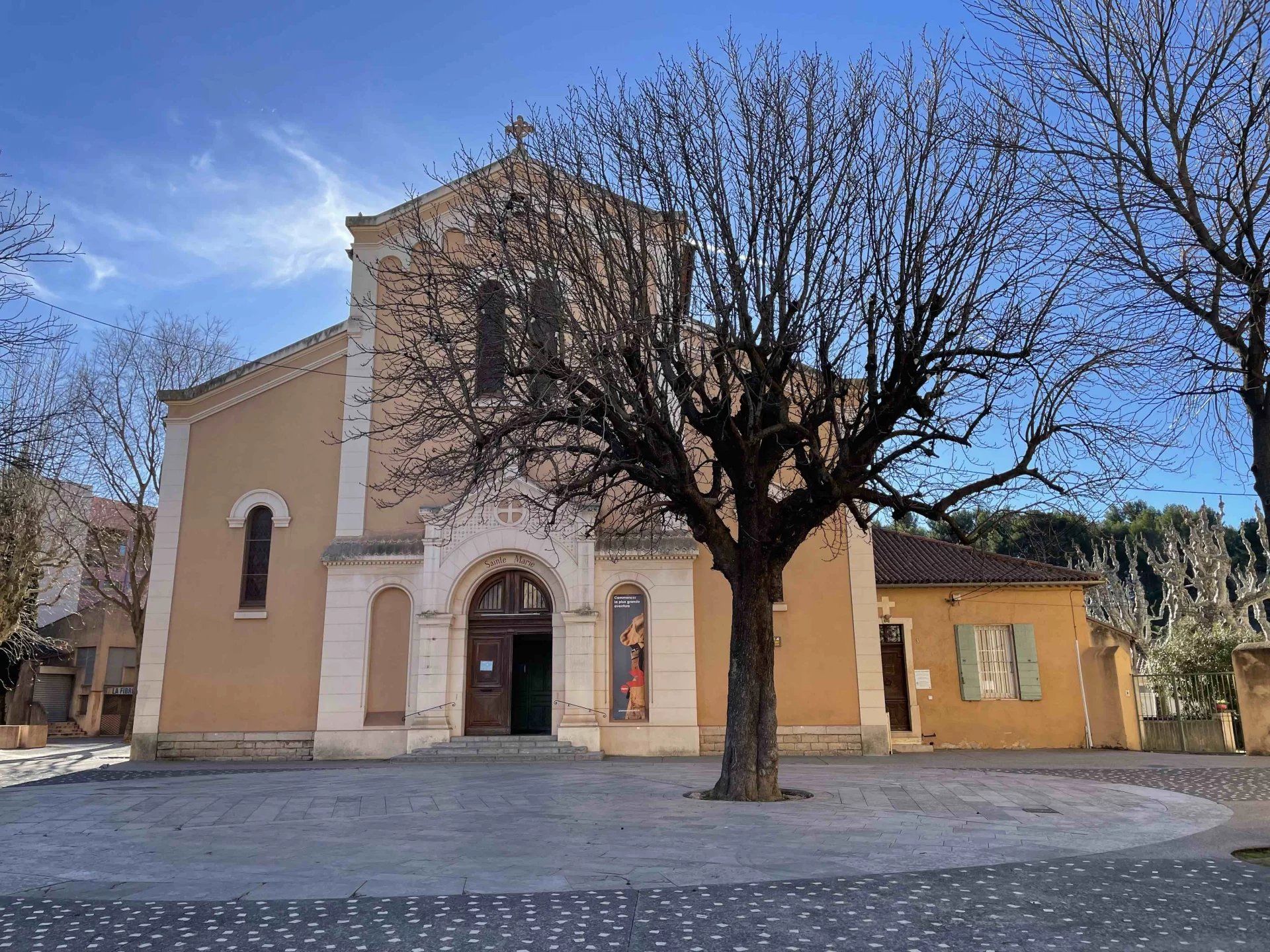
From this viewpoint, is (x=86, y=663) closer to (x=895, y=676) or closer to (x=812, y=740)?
(x=812, y=740)

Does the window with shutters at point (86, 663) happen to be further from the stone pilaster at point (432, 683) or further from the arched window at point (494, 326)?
the arched window at point (494, 326)

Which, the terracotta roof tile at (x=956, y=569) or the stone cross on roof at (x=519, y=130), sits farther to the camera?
the terracotta roof tile at (x=956, y=569)

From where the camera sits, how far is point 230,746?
17.9 meters

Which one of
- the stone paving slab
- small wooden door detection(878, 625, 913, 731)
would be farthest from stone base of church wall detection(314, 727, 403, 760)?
small wooden door detection(878, 625, 913, 731)

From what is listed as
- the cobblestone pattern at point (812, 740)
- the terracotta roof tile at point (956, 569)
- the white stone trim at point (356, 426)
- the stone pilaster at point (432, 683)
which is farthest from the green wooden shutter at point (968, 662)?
the white stone trim at point (356, 426)

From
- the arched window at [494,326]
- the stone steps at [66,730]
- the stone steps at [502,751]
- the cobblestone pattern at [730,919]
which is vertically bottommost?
the stone steps at [66,730]

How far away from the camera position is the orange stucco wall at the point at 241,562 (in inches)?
712

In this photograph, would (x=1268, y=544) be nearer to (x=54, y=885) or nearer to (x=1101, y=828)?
(x=1101, y=828)

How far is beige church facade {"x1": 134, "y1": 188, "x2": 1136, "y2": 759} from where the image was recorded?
17750 mm

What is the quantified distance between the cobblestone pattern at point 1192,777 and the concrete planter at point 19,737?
23953mm

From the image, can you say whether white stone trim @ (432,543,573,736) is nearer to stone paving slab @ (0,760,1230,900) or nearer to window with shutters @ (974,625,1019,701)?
stone paving slab @ (0,760,1230,900)

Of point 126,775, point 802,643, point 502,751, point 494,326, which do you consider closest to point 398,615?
point 502,751

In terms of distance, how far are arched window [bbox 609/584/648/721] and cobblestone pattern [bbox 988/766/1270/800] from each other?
21.6ft

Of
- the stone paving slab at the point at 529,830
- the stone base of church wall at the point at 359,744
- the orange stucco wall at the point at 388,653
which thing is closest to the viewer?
the stone paving slab at the point at 529,830
